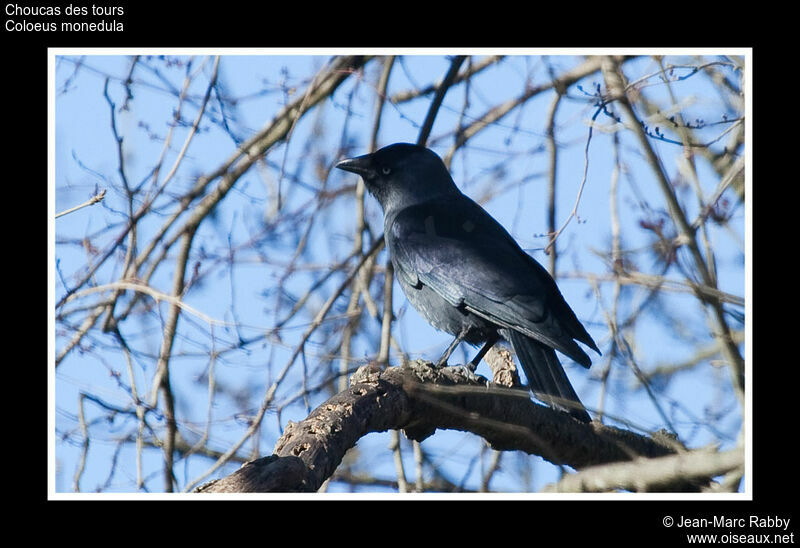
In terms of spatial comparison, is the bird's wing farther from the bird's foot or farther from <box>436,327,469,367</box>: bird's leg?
the bird's foot

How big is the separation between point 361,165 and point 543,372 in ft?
7.40

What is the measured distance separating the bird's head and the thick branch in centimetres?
189

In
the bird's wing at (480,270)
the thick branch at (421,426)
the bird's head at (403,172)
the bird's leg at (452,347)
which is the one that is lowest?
the thick branch at (421,426)

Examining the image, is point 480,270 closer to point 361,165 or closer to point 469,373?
point 469,373

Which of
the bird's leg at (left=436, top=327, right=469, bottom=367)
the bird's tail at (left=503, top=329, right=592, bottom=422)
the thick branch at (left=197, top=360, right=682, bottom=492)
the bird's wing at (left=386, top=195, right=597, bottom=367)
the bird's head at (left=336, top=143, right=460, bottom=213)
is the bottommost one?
the thick branch at (left=197, top=360, right=682, bottom=492)

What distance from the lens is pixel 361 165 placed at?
6.20m

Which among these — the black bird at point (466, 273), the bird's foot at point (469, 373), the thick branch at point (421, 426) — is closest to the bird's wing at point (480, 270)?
the black bird at point (466, 273)

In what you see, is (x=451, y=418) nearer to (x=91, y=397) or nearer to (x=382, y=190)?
(x=91, y=397)

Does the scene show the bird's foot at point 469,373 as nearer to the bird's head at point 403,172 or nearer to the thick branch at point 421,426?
the thick branch at point 421,426

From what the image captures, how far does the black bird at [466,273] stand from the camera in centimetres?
470

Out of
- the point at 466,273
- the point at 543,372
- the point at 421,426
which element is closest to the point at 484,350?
the point at 466,273

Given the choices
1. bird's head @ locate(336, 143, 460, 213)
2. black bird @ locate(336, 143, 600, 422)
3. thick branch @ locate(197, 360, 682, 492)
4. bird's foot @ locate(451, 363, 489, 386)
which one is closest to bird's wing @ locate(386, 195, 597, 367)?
black bird @ locate(336, 143, 600, 422)

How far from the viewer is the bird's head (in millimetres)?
6191

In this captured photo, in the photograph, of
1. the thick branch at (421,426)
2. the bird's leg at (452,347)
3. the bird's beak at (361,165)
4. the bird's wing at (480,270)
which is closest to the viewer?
the thick branch at (421,426)
